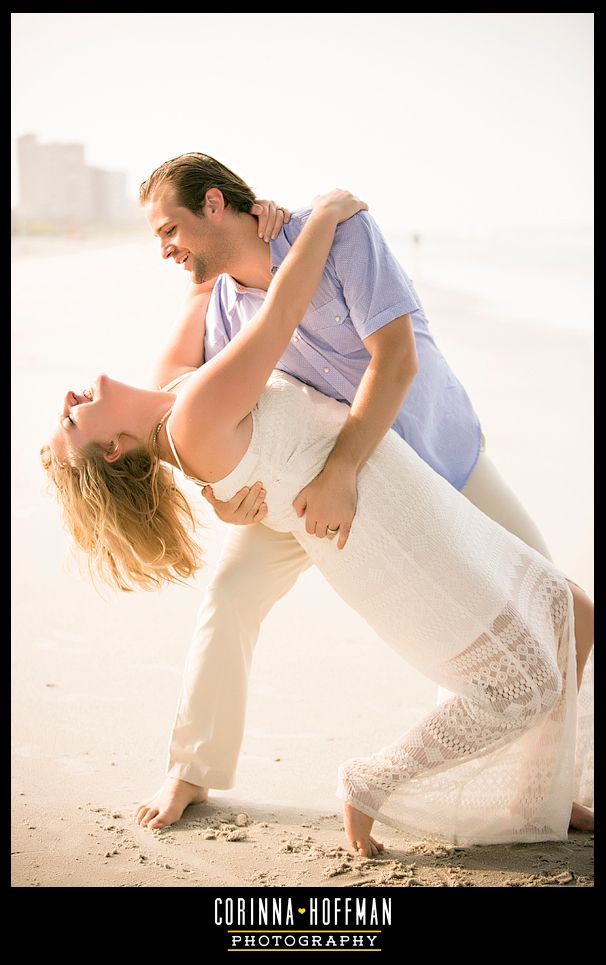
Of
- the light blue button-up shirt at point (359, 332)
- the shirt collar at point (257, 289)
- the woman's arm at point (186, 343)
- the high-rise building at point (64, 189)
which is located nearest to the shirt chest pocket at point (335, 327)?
the light blue button-up shirt at point (359, 332)

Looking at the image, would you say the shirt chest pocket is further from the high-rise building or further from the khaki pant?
the high-rise building

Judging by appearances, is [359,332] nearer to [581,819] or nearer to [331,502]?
[331,502]

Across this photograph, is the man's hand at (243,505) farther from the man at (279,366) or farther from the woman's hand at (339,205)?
the woman's hand at (339,205)

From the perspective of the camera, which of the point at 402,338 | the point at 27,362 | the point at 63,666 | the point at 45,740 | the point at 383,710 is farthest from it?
the point at 27,362

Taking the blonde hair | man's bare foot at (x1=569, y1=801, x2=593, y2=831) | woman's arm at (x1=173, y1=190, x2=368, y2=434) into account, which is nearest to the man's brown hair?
woman's arm at (x1=173, y1=190, x2=368, y2=434)

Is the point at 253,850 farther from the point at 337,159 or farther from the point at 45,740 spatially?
the point at 337,159

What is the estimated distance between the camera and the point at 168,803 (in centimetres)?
217

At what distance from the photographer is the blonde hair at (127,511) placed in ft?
6.44

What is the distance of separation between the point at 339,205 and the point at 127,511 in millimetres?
A: 754

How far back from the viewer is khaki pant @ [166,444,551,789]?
2191 mm

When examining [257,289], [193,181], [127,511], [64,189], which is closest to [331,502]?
[127,511]

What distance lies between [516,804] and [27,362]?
8.21 meters
